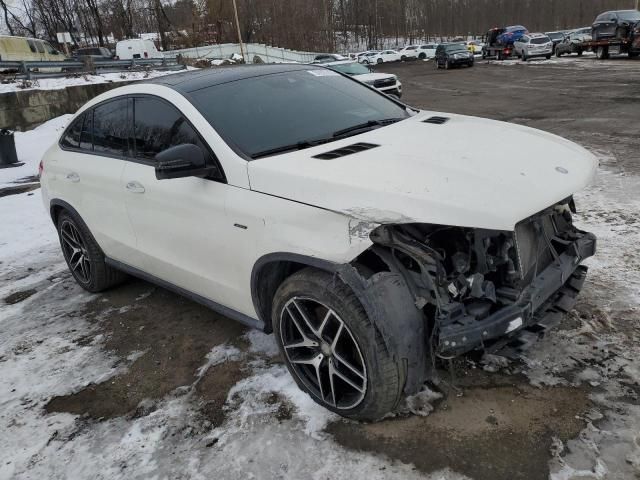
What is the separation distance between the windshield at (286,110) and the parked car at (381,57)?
157 ft

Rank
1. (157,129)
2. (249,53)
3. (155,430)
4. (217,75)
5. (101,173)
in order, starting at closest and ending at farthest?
(155,430) < (157,129) < (217,75) < (101,173) < (249,53)

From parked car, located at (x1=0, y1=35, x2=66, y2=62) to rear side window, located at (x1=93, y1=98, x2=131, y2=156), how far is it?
23.9m

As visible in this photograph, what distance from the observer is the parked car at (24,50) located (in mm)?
24875

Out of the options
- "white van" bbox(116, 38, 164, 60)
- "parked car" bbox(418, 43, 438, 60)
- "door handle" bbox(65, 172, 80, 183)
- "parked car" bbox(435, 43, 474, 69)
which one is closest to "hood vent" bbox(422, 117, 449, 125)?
"door handle" bbox(65, 172, 80, 183)

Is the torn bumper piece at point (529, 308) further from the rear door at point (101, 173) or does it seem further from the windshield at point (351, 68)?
the windshield at point (351, 68)

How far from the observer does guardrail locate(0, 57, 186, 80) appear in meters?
15.7

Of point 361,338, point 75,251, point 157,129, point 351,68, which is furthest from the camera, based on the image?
point 351,68

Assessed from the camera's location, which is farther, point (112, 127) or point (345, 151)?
point (112, 127)

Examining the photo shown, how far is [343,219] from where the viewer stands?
235 centimetres

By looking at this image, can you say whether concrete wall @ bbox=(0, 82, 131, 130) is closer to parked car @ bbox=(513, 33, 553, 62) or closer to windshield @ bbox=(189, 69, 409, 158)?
windshield @ bbox=(189, 69, 409, 158)

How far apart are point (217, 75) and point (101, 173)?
1177mm

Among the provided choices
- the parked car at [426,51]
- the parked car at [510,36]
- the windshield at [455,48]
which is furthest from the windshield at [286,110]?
the parked car at [426,51]

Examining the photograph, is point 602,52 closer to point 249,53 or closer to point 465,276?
point 465,276

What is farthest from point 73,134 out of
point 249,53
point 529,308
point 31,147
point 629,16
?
point 249,53
